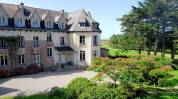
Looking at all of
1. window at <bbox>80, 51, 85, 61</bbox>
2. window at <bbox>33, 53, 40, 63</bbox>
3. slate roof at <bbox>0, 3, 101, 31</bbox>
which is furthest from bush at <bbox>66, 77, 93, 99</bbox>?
→ window at <bbox>80, 51, 85, 61</bbox>

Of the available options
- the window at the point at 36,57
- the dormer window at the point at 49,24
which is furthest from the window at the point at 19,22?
the window at the point at 36,57

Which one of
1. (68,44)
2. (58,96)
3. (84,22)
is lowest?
(58,96)

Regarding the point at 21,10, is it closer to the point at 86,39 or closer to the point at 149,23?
the point at 86,39

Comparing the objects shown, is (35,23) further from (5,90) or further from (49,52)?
(5,90)

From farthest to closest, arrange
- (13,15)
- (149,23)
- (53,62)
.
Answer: (149,23), (53,62), (13,15)

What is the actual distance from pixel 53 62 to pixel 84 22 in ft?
35.1

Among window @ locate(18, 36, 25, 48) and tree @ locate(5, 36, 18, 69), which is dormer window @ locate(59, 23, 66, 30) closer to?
window @ locate(18, 36, 25, 48)

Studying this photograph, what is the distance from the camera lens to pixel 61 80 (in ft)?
115

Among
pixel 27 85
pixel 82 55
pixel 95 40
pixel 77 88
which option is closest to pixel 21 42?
pixel 27 85

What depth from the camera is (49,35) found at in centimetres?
4672

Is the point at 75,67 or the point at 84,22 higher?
the point at 84,22

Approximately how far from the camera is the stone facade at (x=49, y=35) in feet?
134

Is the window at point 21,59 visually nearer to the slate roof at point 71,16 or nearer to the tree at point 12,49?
the tree at point 12,49

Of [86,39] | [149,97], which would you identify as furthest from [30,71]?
[149,97]
